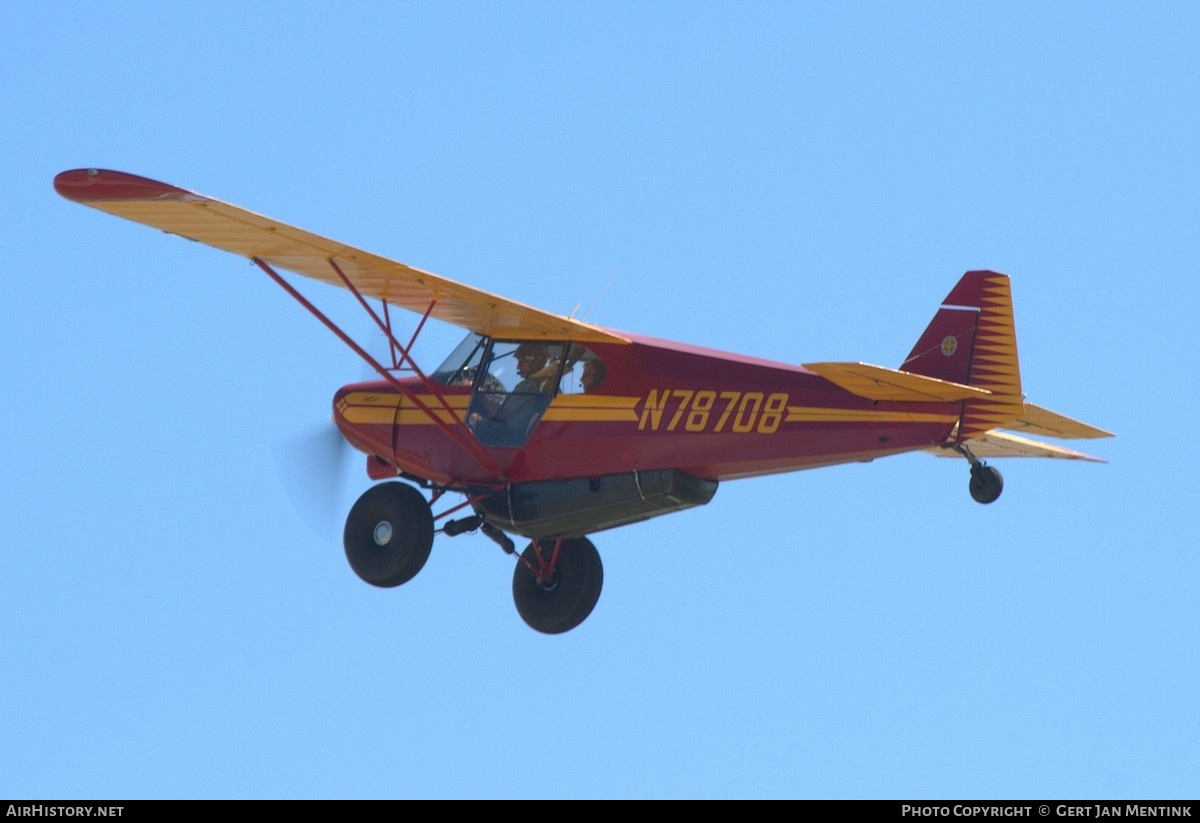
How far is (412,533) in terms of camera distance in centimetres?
2205

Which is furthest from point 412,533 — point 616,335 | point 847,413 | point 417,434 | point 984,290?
point 984,290

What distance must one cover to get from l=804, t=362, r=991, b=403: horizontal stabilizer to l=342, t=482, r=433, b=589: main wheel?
13.0 feet

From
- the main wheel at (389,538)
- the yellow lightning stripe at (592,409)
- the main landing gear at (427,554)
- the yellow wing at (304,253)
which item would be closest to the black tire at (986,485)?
the yellow lightning stripe at (592,409)

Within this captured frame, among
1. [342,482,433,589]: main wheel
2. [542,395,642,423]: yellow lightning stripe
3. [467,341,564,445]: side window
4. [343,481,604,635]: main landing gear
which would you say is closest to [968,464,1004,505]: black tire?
[542,395,642,423]: yellow lightning stripe

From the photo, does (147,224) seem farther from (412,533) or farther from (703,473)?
(703,473)

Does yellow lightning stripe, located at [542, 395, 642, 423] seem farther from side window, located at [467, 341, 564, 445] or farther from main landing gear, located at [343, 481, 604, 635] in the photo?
main landing gear, located at [343, 481, 604, 635]

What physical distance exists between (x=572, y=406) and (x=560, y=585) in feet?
8.38

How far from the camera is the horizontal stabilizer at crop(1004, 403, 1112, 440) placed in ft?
71.2

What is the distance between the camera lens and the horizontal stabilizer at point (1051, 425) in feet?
71.2

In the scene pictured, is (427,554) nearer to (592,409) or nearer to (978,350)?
(592,409)

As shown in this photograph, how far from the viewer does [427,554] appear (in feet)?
72.8

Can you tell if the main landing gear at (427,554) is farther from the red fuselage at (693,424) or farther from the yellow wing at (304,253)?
the yellow wing at (304,253)

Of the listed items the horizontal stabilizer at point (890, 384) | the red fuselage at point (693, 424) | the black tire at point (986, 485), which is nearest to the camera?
the black tire at point (986, 485)

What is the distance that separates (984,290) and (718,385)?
2.44m
